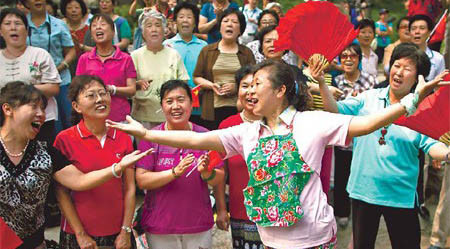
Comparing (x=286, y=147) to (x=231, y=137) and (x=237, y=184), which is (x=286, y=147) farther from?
(x=237, y=184)

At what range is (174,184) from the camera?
369 centimetres

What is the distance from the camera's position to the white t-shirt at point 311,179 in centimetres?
279

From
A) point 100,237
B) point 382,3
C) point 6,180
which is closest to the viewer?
point 6,180

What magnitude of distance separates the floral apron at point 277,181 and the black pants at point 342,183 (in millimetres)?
2930

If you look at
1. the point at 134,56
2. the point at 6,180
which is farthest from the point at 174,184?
the point at 134,56

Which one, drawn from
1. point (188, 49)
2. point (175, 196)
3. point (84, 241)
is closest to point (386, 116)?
point (175, 196)

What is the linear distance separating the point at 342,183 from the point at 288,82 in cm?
294

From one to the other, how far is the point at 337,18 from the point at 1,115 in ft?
7.32

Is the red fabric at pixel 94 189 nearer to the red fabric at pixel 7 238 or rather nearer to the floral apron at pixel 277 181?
the red fabric at pixel 7 238

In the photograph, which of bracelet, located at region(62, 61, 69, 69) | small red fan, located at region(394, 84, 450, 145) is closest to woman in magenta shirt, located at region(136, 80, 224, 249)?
small red fan, located at region(394, 84, 450, 145)

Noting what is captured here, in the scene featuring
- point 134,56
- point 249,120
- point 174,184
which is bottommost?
point 174,184

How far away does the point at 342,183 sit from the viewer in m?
5.64

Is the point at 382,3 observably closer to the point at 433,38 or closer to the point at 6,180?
the point at 433,38

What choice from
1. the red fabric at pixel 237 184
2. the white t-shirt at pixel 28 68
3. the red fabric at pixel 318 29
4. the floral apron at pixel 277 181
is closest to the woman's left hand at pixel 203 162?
the red fabric at pixel 237 184
